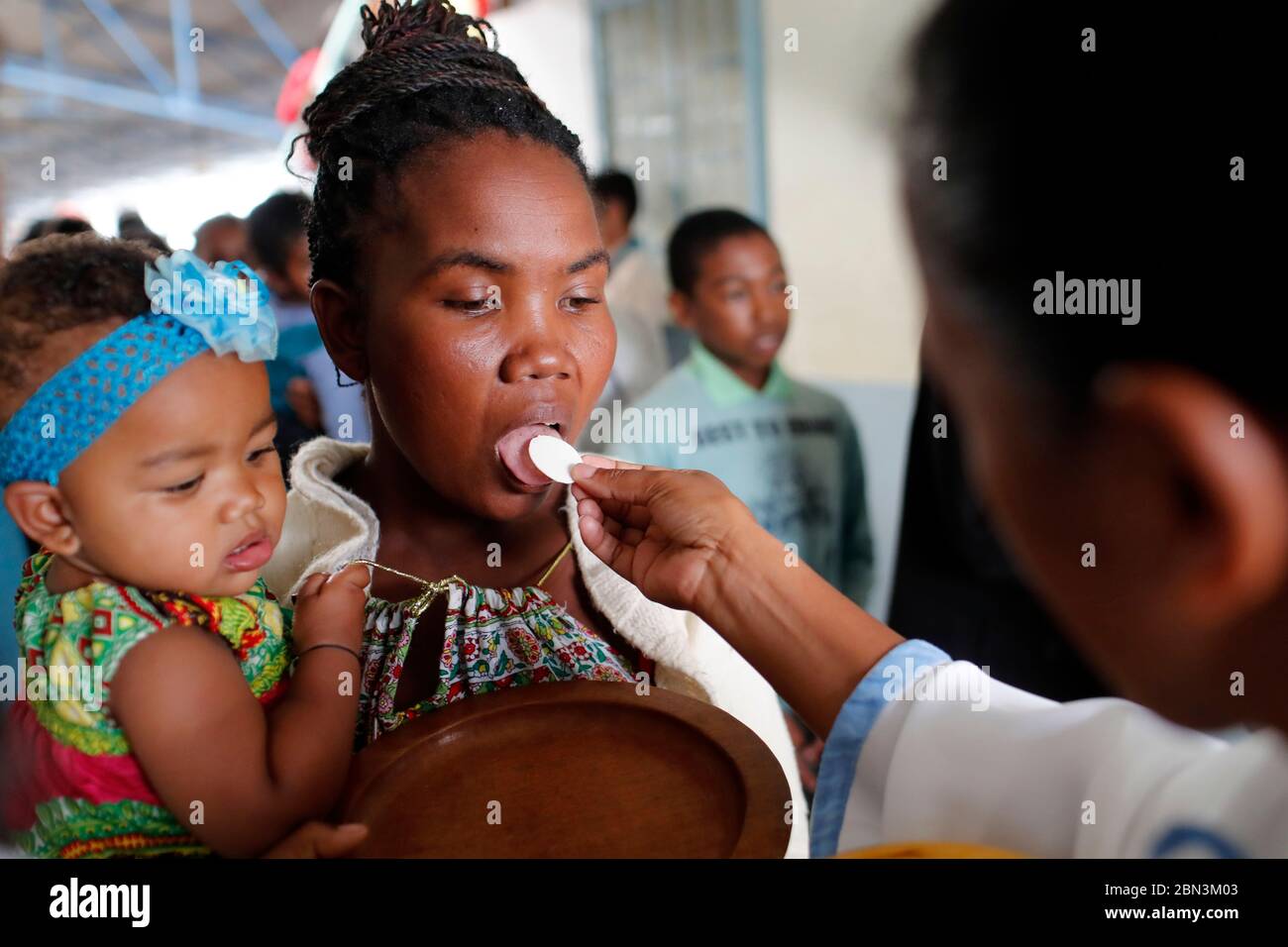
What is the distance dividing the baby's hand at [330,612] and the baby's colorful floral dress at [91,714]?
24mm

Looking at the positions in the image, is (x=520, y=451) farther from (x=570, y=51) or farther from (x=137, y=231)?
(x=570, y=51)

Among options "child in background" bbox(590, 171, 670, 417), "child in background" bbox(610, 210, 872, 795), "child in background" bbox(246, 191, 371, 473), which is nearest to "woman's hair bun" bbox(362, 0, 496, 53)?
"child in background" bbox(246, 191, 371, 473)

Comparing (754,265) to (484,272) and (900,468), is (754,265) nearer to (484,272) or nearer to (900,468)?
(900,468)

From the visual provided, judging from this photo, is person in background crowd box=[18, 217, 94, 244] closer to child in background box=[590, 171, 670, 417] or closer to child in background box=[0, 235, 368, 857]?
child in background box=[0, 235, 368, 857]

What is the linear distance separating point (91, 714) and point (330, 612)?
145 millimetres

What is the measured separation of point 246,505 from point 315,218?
25 cm

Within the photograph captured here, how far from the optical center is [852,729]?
70cm

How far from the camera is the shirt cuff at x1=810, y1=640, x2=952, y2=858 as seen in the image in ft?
2.28

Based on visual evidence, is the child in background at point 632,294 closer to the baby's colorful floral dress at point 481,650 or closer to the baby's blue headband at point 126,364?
the baby's colorful floral dress at point 481,650

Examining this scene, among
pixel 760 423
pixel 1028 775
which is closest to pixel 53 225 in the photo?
pixel 760 423

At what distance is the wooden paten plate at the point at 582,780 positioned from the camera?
637 mm

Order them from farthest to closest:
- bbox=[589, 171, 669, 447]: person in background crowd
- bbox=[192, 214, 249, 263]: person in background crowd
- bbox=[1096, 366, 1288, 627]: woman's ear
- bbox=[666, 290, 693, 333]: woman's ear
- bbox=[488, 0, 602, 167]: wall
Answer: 1. bbox=[488, 0, 602, 167]: wall
2. bbox=[589, 171, 669, 447]: person in background crowd
3. bbox=[666, 290, 693, 333]: woman's ear
4. bbox=[192, 214, 249, 263]: person in background crowd
5. bbox=[1096, 366, 1288, 627]: woman's ear

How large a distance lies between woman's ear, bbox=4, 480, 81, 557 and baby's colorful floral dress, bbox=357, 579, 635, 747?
213mm
